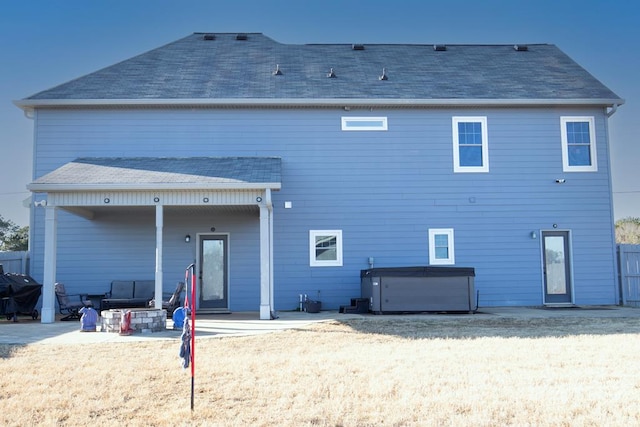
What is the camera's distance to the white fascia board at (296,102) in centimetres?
1461

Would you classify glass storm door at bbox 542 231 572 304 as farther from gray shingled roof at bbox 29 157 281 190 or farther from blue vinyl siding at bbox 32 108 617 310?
gray shingled roof at bbox 29 157 281 190

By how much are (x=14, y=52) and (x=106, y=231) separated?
7932 mm

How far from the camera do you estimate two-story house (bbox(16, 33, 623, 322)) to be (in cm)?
1477

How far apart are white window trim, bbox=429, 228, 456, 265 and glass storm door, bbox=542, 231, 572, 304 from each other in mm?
2352

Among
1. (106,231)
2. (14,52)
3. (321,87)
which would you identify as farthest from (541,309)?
Answer: (14,52)

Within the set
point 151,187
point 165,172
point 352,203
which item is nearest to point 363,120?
point 352,203

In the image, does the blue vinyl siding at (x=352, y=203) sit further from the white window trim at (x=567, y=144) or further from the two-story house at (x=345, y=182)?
the white window trim at (x=567, y=144)

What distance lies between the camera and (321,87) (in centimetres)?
1555

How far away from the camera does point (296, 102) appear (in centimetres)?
1488

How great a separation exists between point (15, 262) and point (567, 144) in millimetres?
13817

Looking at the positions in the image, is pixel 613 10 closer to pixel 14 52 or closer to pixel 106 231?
pixel 106 231

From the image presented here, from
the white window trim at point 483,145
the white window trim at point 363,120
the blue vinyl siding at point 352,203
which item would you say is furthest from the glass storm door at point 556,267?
the white window trim at point 363,120

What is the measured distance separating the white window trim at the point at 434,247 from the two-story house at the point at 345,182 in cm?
4

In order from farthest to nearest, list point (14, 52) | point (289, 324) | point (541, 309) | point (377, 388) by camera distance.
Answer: point (14, 52)
point (541, 309)
point (289, 324)
point (377, 388)
